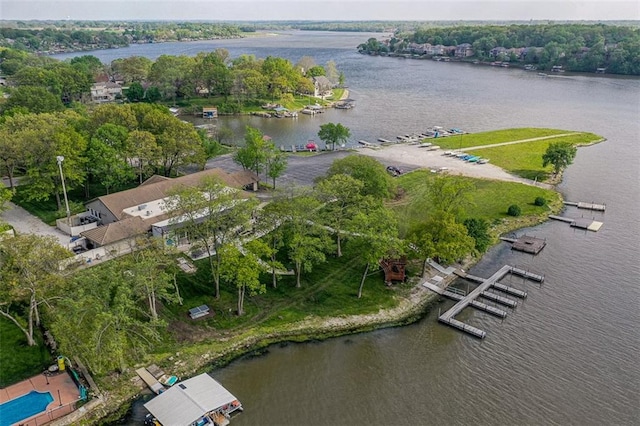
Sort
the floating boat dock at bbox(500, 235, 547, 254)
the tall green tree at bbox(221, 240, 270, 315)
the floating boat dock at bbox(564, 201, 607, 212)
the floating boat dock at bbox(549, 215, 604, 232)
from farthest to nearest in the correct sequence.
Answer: the floating boat dock at bbox(564, 201, 607, 212) < the floating boat dock at bbox(549, 215, 604, 232) < the floating boat dock at bbox(500, 235, 547, 254) < the tall green tree at bbox(221, 240, 270, 315)

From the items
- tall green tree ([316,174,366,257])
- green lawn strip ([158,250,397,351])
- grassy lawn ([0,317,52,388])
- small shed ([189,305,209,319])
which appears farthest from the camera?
tall green tree ([316,174,366,257])

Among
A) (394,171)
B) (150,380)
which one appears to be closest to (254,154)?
(394,171)

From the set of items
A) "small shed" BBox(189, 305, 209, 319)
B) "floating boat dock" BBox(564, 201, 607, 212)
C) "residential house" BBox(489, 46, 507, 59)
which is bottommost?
"small shed" BBox(189, 305, 209, 319)

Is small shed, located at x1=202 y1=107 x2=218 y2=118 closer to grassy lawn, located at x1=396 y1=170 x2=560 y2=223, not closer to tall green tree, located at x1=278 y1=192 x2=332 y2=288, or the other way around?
grassy lawn, located at x1=396 y1=170 x2=560 y2=223

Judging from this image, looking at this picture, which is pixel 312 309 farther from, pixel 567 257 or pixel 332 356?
pixel 567 257

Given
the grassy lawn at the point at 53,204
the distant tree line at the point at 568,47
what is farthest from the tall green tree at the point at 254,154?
the distant tree line at the point at 568,47

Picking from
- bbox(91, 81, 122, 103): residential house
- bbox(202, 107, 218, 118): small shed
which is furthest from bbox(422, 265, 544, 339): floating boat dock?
bbox(91, 81, 122, 103): residential house

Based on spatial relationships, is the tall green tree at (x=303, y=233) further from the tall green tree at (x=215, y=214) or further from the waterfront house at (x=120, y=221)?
the waterfront house at (x=120, y=221)
